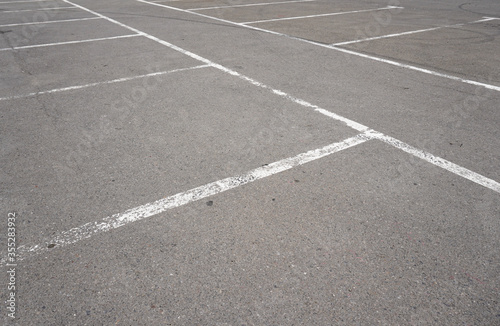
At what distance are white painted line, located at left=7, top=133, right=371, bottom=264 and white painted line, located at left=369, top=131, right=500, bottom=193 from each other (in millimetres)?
219

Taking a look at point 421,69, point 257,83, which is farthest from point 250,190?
point 421,69

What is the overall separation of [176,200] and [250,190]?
655 mm

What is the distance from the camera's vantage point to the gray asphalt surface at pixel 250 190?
2238 millimetres

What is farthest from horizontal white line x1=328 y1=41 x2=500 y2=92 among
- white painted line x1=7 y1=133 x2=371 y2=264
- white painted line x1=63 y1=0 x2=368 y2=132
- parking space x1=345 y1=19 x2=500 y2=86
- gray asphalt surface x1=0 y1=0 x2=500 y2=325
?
white painted line x1=7 y1=133 x2=371 y2=264

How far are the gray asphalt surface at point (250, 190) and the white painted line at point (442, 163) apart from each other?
24mm

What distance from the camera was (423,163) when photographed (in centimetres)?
358

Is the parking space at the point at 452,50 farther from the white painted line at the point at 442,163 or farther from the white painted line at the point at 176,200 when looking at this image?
the white painted line at the point at 176,200

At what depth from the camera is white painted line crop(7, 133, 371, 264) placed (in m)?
2.66

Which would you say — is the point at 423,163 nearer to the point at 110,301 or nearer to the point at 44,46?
the point at 110,301

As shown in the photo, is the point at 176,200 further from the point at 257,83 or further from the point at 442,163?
the point at 257,83

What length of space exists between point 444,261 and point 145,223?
2208mm

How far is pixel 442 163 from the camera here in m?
3.58

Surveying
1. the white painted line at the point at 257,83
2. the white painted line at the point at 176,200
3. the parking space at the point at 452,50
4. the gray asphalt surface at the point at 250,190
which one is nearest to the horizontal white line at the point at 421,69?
the gray asphalt surface at the point at 250,190

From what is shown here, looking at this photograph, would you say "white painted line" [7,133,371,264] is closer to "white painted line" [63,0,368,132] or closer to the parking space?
"white painted line" [63,0,368,132]
